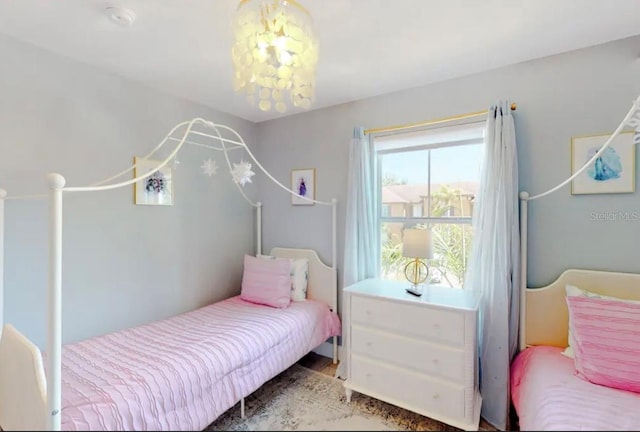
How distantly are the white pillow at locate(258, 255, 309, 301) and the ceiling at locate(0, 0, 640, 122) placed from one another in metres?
1.57

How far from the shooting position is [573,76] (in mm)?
1891

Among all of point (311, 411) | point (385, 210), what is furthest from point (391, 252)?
point (311, 411)

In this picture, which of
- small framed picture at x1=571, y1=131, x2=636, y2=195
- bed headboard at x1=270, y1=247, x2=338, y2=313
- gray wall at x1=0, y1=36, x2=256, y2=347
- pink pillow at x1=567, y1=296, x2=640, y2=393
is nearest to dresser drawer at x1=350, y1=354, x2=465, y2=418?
pink pillow at x1=567, y1=296, x2=640, y2=393

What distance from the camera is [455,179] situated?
236cm

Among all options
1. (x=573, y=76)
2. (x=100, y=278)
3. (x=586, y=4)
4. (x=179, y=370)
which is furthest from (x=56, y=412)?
(x=573, y=76)

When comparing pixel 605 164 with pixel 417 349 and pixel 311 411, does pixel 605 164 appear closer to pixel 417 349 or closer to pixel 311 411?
pixel 417 349

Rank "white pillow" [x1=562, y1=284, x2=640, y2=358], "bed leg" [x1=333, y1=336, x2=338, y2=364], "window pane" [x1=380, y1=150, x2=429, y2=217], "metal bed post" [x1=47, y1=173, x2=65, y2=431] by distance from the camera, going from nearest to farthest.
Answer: "metal bed post" [x1=47, y1=173, x2=65, y2=431], "white pillow" [x1=562, y1=284, x2=640, y2=358], "window pane" [x1=380, y1=150, x2=429, y2=217], "bed leg" [x1=333, y1=336, x2=338, y2=364]

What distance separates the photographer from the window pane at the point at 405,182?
8.22 ft

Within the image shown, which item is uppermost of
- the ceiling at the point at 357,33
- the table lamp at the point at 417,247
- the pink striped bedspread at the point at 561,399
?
the ceiling at the point at 357,33

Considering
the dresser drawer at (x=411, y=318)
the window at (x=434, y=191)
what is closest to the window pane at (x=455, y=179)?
the window at (x=434, y=191)

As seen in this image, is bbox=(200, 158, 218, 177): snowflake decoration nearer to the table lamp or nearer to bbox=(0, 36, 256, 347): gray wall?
bbox=(0, 36, 256, 347): gray wall

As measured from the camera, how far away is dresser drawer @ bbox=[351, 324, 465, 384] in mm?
1757

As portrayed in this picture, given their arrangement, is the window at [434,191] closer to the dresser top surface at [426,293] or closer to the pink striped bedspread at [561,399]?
the dresser top surface at [426,293]

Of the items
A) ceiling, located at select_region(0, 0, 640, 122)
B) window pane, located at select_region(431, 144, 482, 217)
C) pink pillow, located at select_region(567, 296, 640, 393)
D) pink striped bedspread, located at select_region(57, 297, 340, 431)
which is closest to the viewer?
pink striped bedspread, located at select_region(57, 297, 340, 431)
